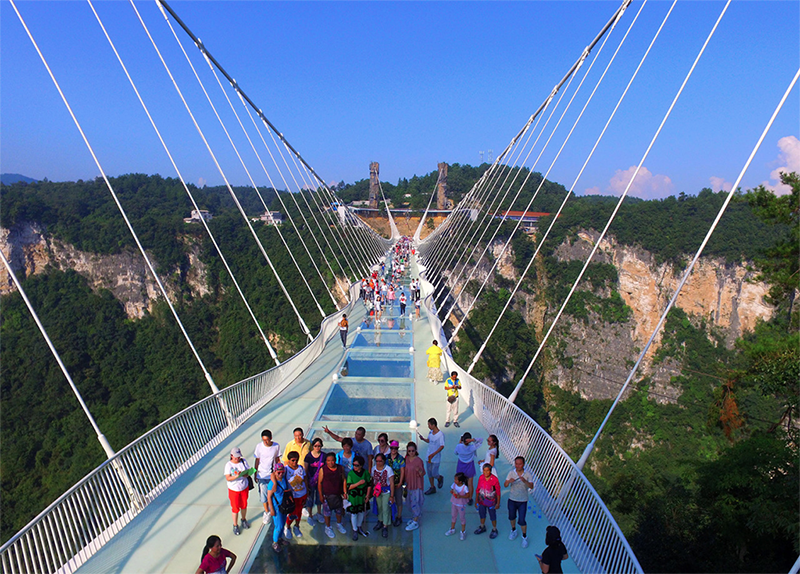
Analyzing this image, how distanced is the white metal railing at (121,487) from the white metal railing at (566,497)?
3268 millimetres

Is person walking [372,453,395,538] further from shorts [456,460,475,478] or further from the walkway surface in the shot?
shorts [456,460,475,478]

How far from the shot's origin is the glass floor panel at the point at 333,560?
3.40 meters

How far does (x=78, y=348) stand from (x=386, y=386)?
33.2 metres

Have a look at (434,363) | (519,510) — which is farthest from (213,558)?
(434,363)

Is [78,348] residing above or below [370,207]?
below

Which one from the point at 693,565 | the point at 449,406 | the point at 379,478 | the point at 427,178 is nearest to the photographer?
the point at 379,478

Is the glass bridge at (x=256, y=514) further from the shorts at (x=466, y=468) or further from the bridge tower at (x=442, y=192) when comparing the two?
the bridge tower at (x=442, y=192)

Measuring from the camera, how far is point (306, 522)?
4.04 metres

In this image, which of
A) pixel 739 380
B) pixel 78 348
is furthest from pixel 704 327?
pixel 78 348

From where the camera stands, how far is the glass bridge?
3.38 meters

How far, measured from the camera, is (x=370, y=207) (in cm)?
7725

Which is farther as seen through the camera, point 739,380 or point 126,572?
point 739,380

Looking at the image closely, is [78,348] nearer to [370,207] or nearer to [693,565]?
[693,565]

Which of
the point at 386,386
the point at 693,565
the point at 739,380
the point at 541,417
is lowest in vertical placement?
the point at 541,417
